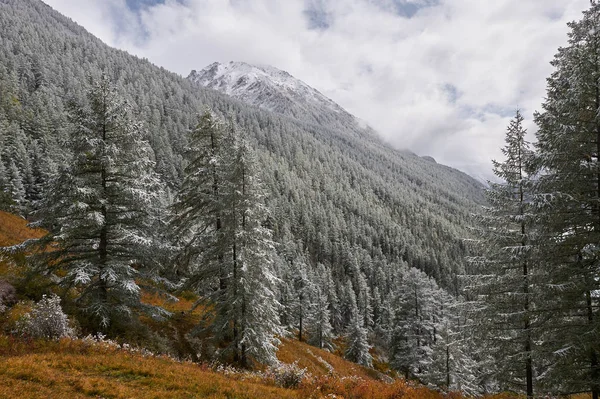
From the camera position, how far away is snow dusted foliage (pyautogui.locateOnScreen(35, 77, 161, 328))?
532 inches

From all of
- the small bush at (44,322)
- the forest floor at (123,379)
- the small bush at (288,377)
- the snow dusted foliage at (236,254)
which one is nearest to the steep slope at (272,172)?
the snow dusted foliage at (236,254)

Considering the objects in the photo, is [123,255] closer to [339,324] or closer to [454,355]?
[454,355]

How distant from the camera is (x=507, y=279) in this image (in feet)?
46.8

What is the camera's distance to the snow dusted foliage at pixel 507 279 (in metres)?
13.8

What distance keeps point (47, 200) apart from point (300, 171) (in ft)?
584

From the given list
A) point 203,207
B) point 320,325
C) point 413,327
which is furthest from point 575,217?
point 320,325

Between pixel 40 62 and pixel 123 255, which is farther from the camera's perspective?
pixel 40 62

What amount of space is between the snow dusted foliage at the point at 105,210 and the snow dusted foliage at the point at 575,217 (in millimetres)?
15671

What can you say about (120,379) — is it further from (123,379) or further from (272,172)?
(272,172)

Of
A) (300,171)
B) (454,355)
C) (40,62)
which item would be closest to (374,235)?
(300,171)

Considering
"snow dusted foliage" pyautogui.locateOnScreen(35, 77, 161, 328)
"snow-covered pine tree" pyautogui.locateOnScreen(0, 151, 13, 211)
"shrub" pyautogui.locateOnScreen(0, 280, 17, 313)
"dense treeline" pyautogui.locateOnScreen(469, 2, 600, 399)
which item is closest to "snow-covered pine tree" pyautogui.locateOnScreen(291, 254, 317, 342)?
"snow dusted foliage" pyautogui.locateOnScreen(35, 77, 161, 328)

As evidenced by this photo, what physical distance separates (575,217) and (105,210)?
60.2 feet

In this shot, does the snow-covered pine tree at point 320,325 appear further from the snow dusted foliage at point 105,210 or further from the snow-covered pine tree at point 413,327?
the snow dusted foliage at point 105,210

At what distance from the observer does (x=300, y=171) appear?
19050 cm
